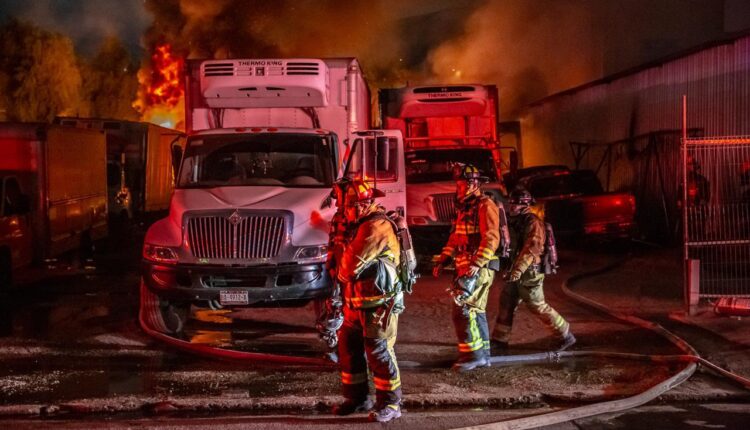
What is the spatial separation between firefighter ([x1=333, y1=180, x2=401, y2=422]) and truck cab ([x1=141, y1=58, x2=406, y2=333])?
8.23ft

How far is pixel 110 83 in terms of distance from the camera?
60.4m

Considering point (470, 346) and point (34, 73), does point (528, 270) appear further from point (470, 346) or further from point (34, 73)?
point (34, 73)

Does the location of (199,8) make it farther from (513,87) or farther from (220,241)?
(220,241)

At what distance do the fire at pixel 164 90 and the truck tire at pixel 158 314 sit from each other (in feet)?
154

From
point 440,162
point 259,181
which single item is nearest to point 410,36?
point 440,162

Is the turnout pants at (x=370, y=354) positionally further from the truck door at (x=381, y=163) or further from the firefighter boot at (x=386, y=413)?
the truck door at (x=381, y=163)

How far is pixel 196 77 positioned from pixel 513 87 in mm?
27682

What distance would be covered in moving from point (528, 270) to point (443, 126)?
28.6 feet

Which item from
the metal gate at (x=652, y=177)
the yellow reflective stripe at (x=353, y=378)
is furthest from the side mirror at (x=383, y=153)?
the metal gate at (x=652, y=177)

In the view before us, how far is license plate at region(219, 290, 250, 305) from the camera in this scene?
829 cm

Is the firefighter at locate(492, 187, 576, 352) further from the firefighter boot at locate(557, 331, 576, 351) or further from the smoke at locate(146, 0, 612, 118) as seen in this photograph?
the smoke at locate(146, 0, 612, 118)

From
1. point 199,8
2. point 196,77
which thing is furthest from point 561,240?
point 199,8

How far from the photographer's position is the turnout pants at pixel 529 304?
7.76 m

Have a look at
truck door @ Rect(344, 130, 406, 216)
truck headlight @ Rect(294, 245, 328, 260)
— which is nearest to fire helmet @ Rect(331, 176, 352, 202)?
truck headlight @ Rect(294, 245, 328, 260)
